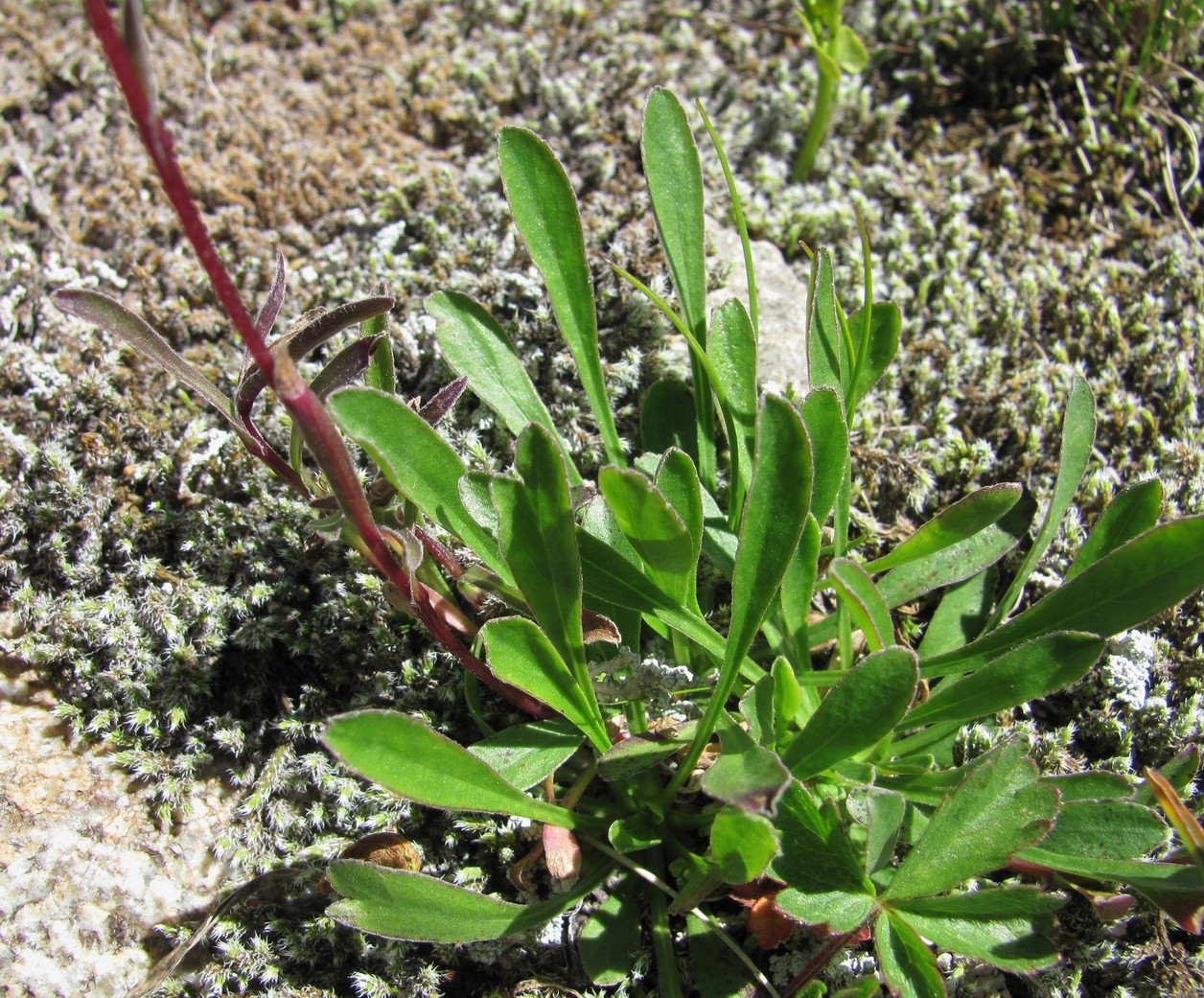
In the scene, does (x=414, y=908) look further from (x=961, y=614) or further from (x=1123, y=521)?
(x=1123, y=521)

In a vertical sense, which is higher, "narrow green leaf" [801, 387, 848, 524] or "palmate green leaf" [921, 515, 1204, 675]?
"narrow green leaf" [801, 387, 848, 524]

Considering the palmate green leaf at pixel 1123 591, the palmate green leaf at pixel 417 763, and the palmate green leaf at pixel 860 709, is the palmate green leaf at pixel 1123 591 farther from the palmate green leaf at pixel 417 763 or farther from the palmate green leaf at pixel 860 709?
the palmate green leaf at pixel 417 763

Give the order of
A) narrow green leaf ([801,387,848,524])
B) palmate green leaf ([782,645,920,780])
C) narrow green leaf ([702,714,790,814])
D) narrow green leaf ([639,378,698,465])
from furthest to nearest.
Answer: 1. narrow green leaf ([639,378,698,465])
2. narrow green leaf ([801,387,848,524])
3. palmate green leaf ([782,645,920,780])
4. narrow green leaf ([702,714,790,814])

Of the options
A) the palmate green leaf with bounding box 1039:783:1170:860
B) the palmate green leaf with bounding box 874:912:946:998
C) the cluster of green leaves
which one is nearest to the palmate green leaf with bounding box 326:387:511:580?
the cluster of green leaves

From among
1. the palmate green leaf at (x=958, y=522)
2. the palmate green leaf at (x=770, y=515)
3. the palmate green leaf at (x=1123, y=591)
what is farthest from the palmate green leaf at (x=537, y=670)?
the palmate green leaf at (x=1123, y=591)

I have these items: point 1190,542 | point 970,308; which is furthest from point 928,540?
point 970,308

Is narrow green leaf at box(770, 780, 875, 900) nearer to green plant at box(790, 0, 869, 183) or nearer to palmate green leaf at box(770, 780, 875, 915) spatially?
palmate green leaf at box(770, 780, 875, 915)

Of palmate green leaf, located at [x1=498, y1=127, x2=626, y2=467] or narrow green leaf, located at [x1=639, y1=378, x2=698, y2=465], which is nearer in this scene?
palmate green leaf, located at [x1=498, y1=127, x2=626, y2=467]
